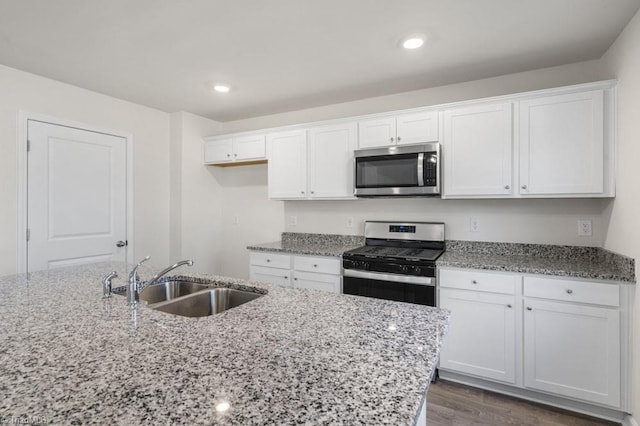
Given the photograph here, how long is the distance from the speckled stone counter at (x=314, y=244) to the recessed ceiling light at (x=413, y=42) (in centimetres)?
160

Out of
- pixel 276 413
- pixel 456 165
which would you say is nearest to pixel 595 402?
pixel 456 165

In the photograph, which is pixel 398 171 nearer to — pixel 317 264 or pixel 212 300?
pixel 317 264

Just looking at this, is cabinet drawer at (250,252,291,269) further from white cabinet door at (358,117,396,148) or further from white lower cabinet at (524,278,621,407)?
white lower cabinet at (524,278,621,407)

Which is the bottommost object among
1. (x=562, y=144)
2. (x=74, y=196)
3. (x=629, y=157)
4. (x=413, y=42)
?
(x=74, y=196)

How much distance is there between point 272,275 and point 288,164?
1083mm

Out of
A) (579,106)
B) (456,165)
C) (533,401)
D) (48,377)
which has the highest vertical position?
(579,106)

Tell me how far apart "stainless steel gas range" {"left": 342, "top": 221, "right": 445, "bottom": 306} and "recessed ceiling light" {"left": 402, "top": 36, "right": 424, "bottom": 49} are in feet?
4.69

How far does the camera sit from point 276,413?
660mm

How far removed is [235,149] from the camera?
12.0ft

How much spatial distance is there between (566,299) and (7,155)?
3.98 m

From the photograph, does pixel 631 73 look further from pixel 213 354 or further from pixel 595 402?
pixel 213 354

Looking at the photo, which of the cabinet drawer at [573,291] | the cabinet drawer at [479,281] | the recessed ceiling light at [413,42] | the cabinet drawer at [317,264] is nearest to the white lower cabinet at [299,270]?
the cabinet drawer at [317,264]

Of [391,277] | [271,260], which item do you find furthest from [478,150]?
[271,260]

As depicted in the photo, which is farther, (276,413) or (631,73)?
(631,73)
